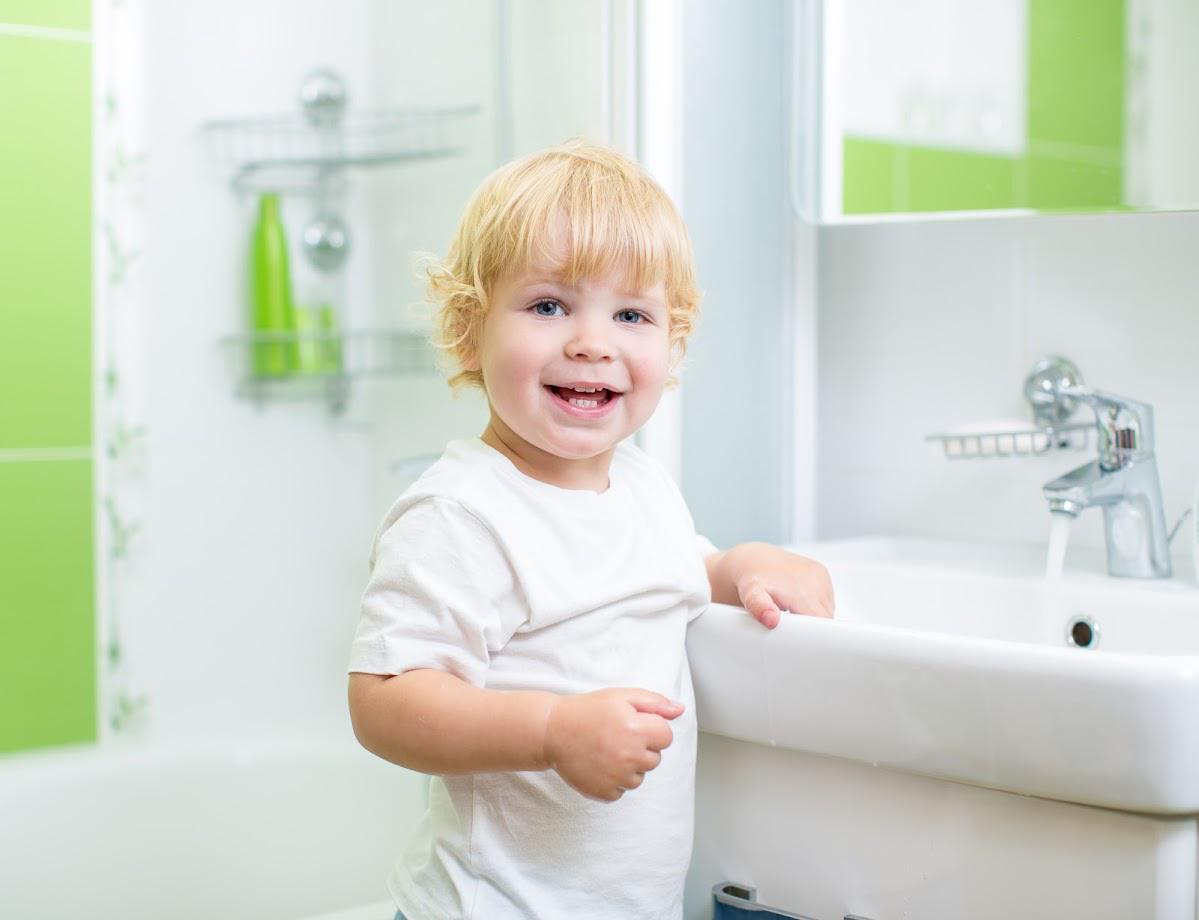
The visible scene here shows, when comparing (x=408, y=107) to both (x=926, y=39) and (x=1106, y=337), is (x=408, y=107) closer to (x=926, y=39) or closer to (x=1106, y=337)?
(x=926, y=39)

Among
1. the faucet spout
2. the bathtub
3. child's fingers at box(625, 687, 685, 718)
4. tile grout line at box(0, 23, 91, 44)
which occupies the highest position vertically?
tile grout line at box(0, 23, 91, 44)

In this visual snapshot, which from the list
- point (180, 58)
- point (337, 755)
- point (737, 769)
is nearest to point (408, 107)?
point (180, 58)

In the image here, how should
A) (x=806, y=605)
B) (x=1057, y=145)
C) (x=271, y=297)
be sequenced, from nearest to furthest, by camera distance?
(x=806, y=605) < (x=1057, y=145) < (x=271, y=297)

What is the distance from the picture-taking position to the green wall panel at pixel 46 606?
1.77m

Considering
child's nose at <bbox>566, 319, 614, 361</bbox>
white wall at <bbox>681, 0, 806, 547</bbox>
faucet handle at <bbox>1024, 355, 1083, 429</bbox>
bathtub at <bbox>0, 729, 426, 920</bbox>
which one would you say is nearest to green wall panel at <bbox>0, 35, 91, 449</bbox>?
bathtub at <bbox>0, 729, 426, 920</bbox>

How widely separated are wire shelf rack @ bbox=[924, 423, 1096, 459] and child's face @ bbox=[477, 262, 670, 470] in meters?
0.39

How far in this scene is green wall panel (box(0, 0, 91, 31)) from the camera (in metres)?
1.71

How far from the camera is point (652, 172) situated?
1246 millimetres

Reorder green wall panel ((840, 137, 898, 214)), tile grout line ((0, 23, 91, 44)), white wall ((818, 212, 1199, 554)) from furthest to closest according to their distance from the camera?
tile grout line ((0, 23, 91, 44)), green wall panel ((840, 137, 898, 214)), white wall ((818, 212, 1199, 554))

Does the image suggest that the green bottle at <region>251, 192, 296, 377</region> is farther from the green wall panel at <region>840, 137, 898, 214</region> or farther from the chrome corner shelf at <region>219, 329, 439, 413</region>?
the green wall panel at <region>840, 137, 898, 214</region>

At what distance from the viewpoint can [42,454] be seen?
1.78 meters

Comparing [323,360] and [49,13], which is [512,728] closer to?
[323,360]

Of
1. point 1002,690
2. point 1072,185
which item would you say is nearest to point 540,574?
point 1002,690

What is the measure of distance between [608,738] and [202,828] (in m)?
1.25
